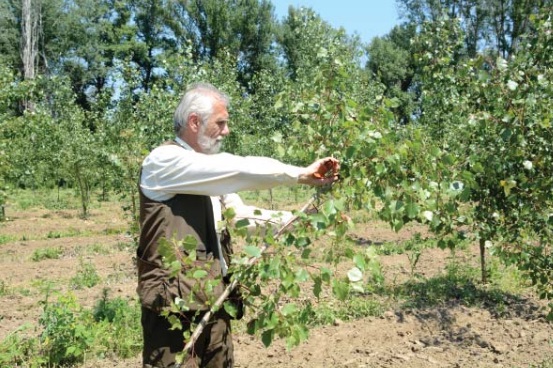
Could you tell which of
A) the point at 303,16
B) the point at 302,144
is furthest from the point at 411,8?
the point at 302,144

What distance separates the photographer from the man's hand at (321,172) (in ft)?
6.85

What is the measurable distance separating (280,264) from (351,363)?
3.07 m

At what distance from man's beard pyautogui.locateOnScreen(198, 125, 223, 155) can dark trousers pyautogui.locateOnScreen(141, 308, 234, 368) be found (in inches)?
26.9

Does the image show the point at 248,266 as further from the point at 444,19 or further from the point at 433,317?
the point at 444,19

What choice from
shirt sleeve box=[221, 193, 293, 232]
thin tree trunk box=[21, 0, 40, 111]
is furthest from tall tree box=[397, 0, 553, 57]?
shirt sleeve box=[221, 193, 293, 232]

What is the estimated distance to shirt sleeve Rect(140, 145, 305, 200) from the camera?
210 cm

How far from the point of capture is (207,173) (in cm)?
214

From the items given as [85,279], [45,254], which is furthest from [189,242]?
[45,254]

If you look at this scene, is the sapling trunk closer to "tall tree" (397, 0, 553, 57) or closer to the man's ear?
the man's ear

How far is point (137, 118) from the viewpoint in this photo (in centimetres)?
709

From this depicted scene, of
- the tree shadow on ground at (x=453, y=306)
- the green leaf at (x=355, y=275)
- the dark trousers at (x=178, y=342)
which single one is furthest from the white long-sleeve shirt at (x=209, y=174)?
the tree shadow on ground at (x=453, y=306)

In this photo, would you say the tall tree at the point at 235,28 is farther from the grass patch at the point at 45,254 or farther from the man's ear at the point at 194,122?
the man's ear at the point at 194,122

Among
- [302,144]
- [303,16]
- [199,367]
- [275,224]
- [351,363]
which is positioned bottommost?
[351,363]

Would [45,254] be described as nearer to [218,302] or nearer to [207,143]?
[207,143]
